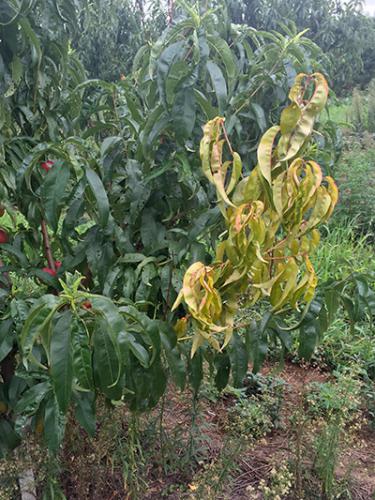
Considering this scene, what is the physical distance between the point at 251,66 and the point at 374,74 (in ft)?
46.8

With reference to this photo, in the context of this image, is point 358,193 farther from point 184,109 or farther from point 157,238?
point 184,109

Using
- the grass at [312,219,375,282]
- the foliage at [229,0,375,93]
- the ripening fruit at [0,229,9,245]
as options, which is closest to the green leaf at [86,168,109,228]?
the ripening fruit at [0,229,9,245]

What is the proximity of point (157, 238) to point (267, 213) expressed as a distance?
0.44 m

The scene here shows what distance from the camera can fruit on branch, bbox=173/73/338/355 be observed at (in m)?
1.19

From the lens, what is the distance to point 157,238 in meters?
1.62

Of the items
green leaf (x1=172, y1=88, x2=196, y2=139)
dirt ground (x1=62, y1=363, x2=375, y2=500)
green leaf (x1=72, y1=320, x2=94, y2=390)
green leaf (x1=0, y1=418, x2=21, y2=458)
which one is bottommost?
dirt ground (x1=62, y1=363, x2=375, y2=500)

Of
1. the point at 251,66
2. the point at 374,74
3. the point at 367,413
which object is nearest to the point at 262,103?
the point at 251,66

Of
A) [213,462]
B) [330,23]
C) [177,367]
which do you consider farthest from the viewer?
[330,23]

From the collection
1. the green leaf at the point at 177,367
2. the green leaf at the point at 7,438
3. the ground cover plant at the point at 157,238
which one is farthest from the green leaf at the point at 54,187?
the green leaf at the point at 7,438

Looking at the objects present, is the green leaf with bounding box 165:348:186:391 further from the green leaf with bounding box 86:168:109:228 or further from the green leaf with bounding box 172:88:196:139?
the green leaf with bounding box 172:88:196:139

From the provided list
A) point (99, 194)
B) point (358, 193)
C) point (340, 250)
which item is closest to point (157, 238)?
point (99, 194)

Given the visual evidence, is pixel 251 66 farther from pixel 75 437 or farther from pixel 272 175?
pixel 75 437

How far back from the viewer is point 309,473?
227 centimetres

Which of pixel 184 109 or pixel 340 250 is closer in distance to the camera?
pixel 184 109
